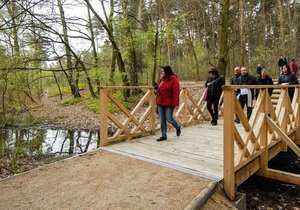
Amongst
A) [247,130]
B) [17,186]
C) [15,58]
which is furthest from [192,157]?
[15,58]

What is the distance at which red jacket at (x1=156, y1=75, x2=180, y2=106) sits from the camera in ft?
18.7

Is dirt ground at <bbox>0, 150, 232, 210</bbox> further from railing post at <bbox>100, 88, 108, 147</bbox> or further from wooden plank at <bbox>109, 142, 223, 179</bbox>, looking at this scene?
railing post at <bbox>100, 88, 108, 147</bbox>

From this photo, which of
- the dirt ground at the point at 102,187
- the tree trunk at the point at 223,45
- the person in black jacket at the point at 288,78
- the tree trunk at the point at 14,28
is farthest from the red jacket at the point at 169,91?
the tree trunk at the point at 223,45

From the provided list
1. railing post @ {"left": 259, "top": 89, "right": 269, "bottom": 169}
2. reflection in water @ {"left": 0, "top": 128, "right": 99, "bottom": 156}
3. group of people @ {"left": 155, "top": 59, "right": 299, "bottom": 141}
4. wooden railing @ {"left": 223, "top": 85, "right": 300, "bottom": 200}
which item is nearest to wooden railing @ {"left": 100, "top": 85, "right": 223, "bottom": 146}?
group of people @ {"left": 155, "top": 59, "right": 299, "bottom": 141}

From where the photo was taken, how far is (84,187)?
12.0 feet

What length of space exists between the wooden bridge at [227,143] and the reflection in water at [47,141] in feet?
10.4

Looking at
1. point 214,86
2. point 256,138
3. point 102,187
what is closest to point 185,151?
point 256,138

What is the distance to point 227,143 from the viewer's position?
3.61m

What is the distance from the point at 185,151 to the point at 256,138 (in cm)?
135

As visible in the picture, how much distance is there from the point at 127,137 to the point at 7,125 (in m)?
8.12

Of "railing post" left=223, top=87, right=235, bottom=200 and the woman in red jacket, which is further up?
the woman in red jacket

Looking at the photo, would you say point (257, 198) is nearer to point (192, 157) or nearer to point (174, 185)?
point (192, 157)

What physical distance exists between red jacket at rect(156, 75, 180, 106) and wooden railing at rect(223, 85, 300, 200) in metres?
1.58

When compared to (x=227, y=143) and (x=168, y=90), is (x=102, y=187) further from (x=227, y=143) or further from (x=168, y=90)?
(x=168, y=90)
